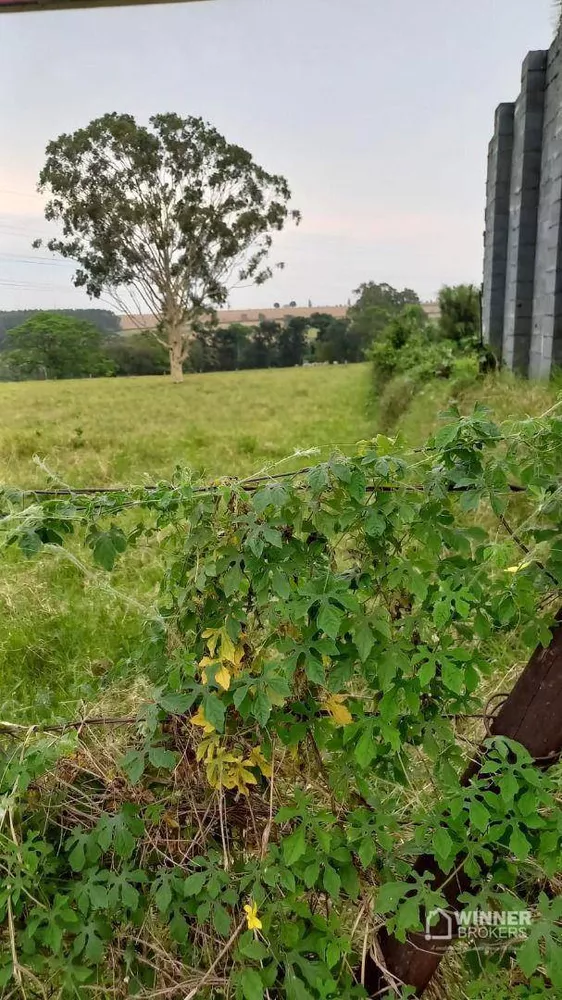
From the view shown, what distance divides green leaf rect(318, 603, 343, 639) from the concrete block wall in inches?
98.0

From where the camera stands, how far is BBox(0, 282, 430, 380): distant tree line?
219 cm

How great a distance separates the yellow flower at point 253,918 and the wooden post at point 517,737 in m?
0.21

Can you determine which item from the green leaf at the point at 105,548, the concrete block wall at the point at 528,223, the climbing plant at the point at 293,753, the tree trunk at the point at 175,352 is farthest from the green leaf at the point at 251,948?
the concrete block wall at the point at 528,223

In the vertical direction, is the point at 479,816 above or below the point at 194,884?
above

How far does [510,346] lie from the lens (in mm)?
3416

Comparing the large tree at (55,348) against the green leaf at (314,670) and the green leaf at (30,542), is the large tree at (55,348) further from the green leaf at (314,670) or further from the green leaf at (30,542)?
the green leaf at (314,670)

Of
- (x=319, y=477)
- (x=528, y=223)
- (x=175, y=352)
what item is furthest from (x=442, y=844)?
(x=528, y=223)

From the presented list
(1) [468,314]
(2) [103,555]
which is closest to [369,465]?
(2) [103,555]

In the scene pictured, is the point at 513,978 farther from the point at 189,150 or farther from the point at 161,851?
the point at 189,150

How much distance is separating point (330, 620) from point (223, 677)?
190 millimetres

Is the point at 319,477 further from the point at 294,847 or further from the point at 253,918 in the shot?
the point at 253,918

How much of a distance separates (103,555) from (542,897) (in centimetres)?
75

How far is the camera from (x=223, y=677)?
84 cm

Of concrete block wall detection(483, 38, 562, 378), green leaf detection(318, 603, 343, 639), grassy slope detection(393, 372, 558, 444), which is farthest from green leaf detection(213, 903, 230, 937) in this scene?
concrete block wall detection(483, 38, 562, 378)
